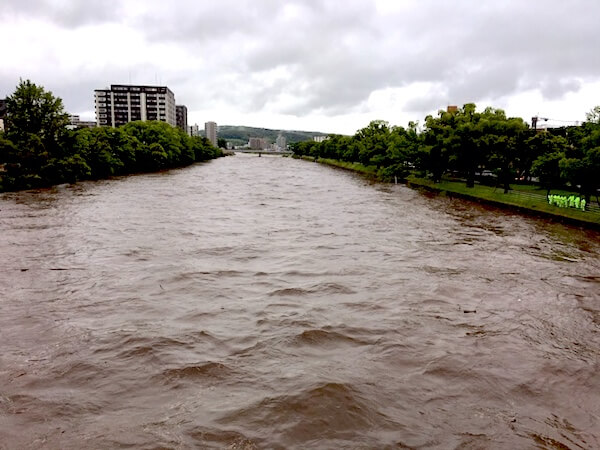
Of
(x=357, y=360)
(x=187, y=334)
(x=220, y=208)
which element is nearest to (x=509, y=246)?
(x=357, y=360)

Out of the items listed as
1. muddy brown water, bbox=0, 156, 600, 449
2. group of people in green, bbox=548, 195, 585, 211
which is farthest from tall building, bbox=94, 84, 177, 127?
muddy brown water, bbox=0, 156, 600, 449

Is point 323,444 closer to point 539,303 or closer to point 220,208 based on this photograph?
A: point 539,303

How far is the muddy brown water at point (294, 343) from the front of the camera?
18.9ft

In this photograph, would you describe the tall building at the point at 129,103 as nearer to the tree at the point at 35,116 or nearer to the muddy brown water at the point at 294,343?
the tree at the point at 35,116

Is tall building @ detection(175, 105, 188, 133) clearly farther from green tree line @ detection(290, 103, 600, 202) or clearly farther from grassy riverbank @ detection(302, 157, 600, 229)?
grassy riverbank @ detection(302, 157, 600, 229)

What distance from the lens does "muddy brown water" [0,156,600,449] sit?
5.75 m

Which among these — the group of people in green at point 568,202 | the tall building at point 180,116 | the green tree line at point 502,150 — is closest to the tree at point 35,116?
the green tree line at point 502,150

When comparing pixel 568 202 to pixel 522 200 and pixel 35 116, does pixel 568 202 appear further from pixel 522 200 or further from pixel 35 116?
pixel 35 116

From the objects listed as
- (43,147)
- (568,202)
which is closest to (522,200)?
(568,202)

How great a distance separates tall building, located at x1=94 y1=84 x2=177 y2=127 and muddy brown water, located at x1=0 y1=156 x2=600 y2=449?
133 m

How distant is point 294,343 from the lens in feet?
26.7

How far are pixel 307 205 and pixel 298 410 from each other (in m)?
23.5

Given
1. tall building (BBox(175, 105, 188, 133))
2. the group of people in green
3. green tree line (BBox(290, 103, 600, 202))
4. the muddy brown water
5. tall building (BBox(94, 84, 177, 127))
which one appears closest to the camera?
the muddy brown water

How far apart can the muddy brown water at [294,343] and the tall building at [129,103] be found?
13310cm
